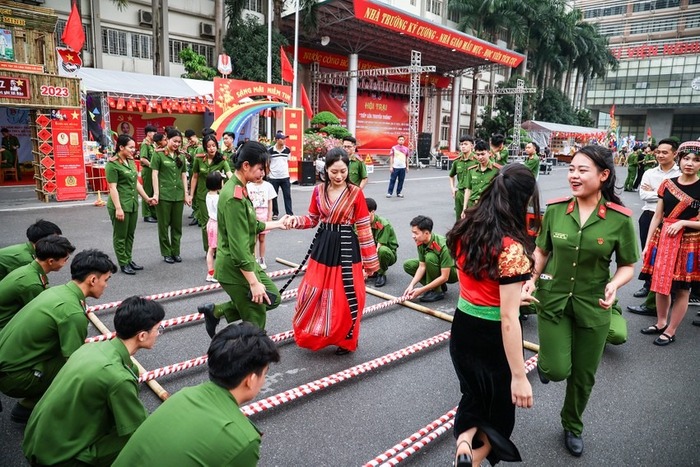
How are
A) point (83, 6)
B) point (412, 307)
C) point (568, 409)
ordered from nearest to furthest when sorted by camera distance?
1. point (568, 409)
2. point (412, 307)
3. point (83, 6)

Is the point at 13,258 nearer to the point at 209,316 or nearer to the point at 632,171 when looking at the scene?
the point at 209,316

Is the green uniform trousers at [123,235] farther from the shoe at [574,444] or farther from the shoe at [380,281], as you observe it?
the shoe at [574,444]

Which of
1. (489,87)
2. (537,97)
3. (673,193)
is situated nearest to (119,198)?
(673,193)

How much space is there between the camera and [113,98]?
554 inches

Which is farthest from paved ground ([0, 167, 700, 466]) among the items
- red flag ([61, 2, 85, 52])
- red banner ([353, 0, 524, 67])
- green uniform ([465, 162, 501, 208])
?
red banner ([353, 0, 524, 67])

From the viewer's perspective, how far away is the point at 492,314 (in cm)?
221

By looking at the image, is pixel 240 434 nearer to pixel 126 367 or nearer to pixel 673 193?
pixel 126 367

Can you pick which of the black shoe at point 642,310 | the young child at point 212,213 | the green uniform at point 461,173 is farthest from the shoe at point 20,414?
the green uniform at point 461,173

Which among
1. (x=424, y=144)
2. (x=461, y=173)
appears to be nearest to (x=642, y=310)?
(x=461, y=173)

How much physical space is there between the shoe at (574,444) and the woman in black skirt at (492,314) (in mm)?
746

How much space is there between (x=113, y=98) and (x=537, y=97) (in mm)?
33022

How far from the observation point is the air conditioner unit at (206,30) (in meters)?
20.6

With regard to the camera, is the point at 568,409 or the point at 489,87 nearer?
the point at 568,409

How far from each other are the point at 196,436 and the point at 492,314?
136cm
